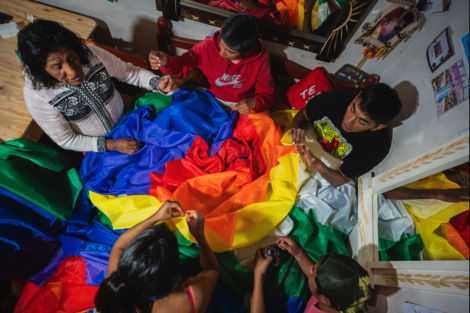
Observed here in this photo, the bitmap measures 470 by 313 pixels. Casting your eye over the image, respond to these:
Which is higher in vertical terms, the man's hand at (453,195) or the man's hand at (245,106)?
the man's hand at (453,195)

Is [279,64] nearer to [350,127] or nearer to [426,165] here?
[350,127]

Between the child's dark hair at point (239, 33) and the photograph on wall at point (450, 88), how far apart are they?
958 mm

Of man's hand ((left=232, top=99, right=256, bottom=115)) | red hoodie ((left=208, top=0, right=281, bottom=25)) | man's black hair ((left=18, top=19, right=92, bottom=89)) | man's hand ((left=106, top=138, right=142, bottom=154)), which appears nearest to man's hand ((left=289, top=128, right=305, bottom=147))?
man's hand ((left=232, top=99, right=256, bottom=115))

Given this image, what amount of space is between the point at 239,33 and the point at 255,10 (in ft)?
1.48

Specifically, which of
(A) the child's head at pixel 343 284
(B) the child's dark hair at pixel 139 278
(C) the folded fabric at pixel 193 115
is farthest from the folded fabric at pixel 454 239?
(C) the folded fabric at pixel 193 115

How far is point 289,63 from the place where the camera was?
6.10ft

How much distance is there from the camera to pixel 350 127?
140 cm

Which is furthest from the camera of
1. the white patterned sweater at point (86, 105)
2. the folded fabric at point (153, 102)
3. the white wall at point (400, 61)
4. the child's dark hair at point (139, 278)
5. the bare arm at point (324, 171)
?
the folded fabric at point (153, 102)

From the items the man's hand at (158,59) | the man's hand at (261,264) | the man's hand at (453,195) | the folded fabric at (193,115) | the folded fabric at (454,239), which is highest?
the man's hand at (453,195)

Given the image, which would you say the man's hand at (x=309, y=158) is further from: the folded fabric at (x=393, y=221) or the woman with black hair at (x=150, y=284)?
the woman with black hair at (x=150, y=284)

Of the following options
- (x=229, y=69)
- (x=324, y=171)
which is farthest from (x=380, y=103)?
(x=229, y=69)

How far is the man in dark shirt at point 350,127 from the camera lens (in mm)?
1248

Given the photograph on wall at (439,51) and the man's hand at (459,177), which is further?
the photograph on wall at (439,51)

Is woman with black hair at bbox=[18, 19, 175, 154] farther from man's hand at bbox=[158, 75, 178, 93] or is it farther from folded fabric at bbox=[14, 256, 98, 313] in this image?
folded fabric at bbox=[14, 256, 98, 313]
